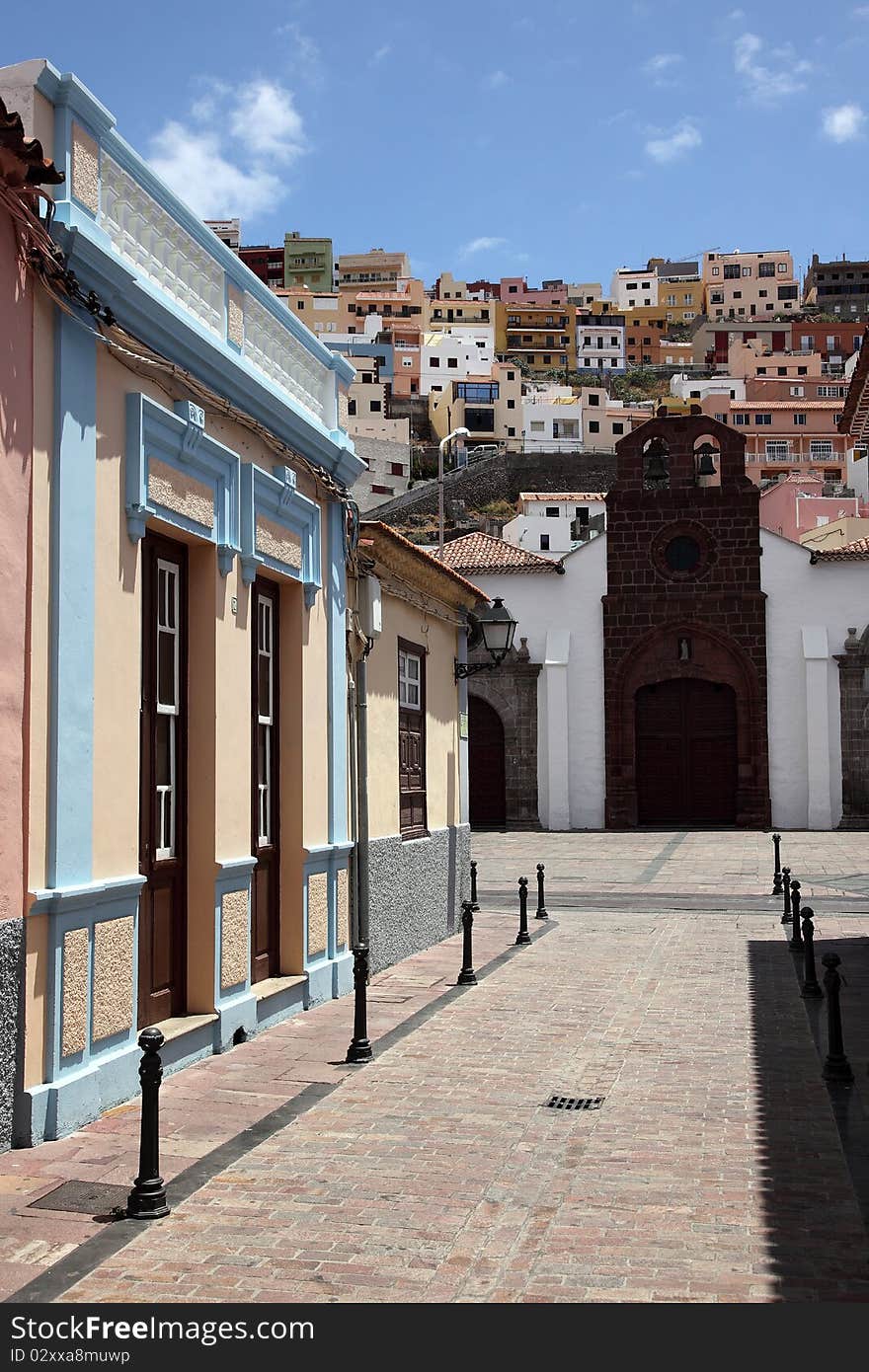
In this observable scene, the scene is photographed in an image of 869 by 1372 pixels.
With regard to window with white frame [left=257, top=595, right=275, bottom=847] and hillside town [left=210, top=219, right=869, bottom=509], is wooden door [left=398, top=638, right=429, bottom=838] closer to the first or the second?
window with white frame [left=257, top=595, right=275, bottom=847]

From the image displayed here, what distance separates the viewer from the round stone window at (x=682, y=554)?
33406 mm

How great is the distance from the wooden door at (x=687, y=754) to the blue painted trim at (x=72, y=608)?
1083 inches

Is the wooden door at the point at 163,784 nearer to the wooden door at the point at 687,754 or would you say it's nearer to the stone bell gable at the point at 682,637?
the stone bell gable at the point at 682,637

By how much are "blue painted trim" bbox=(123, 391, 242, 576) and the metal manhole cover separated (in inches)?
134

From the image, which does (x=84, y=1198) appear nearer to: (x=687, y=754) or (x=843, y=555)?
(x=687, y=754)

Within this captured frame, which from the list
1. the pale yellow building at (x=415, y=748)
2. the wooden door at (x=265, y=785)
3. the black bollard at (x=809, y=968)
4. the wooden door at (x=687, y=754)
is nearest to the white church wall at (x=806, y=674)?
the wooden door at (x=687, y=754)

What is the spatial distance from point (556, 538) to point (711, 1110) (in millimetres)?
61264

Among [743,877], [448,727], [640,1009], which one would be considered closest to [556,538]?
[743,877]

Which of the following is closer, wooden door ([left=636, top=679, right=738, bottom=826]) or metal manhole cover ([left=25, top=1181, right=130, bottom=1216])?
metal manhole cover ([left=25, top=1181, right=130, bottom=1216])

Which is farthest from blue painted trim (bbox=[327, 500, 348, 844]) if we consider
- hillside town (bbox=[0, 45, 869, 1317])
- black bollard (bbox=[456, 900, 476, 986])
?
black bollard (bbox=[456, 900, 476, 986])

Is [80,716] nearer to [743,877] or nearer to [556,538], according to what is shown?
[743,877]

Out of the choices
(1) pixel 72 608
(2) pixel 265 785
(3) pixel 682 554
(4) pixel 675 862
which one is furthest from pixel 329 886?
(3) pixel 682 554

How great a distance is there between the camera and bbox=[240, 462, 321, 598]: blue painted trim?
349 inches

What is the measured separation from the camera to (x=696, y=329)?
398ft
